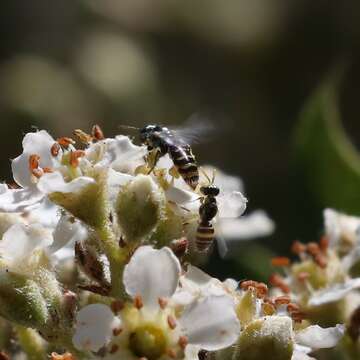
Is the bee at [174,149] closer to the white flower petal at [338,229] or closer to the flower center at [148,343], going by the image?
the flower center at [148,343]

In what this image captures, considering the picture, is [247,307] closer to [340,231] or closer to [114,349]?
[114,349]

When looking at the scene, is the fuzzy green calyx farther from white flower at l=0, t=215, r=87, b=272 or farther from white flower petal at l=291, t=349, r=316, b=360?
white flower at l=0, t=215, r=87, b=272

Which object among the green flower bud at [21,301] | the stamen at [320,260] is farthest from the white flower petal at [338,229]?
the green flower bud at [21,301]

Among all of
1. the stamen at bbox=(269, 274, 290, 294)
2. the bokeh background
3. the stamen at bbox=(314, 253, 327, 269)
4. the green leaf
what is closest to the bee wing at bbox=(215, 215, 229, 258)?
the stamen at bbox=(269, 274, 290, 294)

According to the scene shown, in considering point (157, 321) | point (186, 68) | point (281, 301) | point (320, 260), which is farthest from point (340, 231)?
point (186, 68)

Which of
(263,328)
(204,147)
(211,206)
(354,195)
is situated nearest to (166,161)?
(211,206)

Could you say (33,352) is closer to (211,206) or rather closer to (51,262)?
(51,262)
